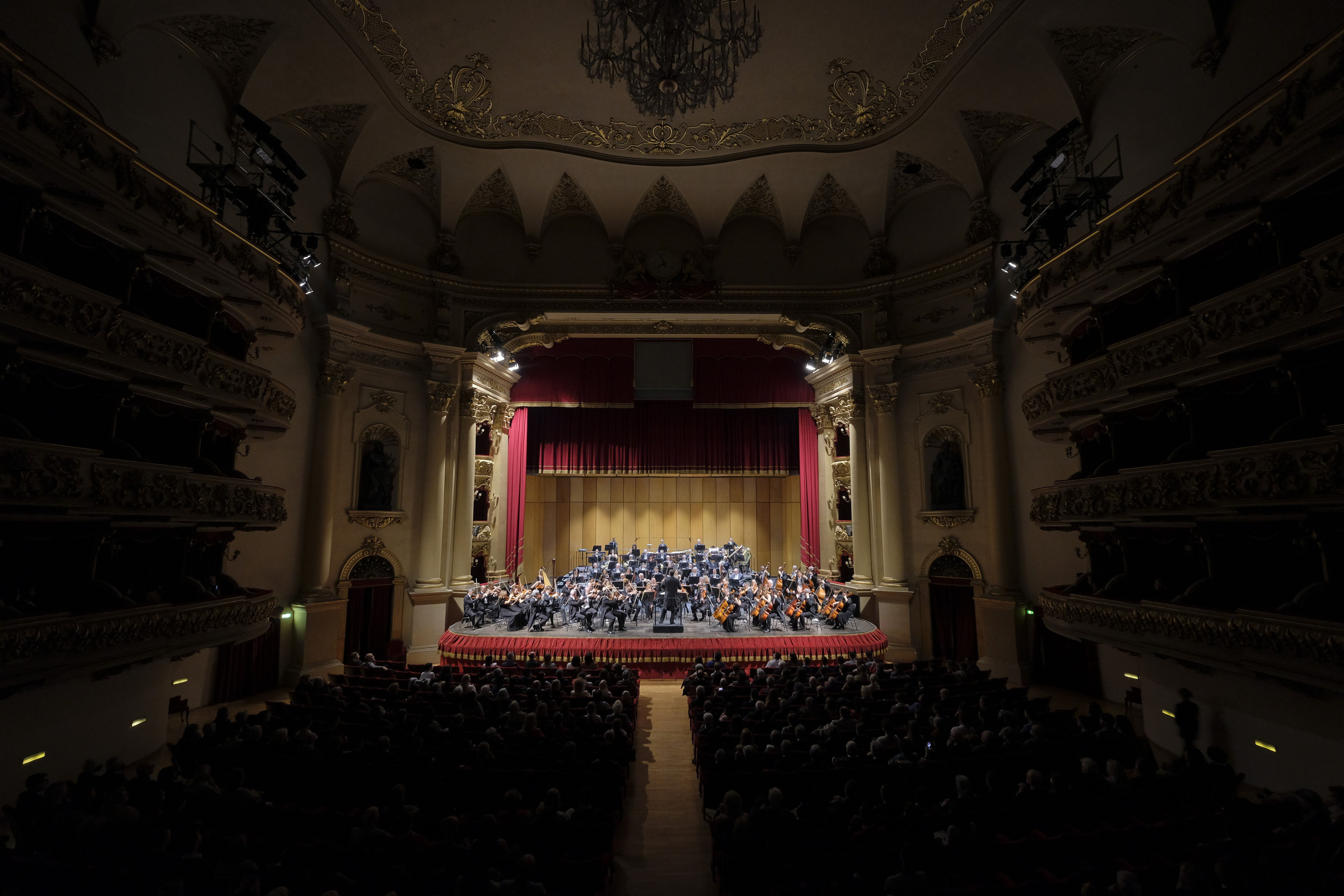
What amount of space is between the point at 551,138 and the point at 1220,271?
12822mm

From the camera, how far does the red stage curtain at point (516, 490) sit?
19531 mm

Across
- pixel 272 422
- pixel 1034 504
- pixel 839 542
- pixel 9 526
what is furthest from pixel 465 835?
pixel 839 542

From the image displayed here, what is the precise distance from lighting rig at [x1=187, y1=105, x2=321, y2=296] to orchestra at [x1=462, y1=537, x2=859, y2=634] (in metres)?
8.99

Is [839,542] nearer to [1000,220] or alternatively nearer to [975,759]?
[1000,220]

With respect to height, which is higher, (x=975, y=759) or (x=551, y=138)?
(x=551, y=138)

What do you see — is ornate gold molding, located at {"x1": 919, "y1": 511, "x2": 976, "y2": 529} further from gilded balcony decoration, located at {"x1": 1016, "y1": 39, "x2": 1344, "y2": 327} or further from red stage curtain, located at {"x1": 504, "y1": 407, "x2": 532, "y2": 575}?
red stage curtain, located at {"x1": 504, "y1": 407, "x2": 532, "y2": 575}

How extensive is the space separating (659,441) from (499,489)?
558 centimetres

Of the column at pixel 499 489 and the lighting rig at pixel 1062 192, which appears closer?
the lighting rig at pixel 1062 192

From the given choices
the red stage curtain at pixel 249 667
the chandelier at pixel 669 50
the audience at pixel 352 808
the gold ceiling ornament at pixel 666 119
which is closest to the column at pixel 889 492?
the gold ceiling ornament at pixel 666 119

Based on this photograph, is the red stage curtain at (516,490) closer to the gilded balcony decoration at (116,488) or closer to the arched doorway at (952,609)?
the gilded balcony decoration at (116,488)

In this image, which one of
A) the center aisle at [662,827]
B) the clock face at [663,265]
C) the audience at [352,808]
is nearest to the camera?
the audience at [352,808]

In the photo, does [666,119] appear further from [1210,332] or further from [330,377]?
[1210,332]

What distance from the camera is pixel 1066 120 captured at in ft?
38.9

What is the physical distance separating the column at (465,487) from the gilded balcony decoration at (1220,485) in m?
13.2
